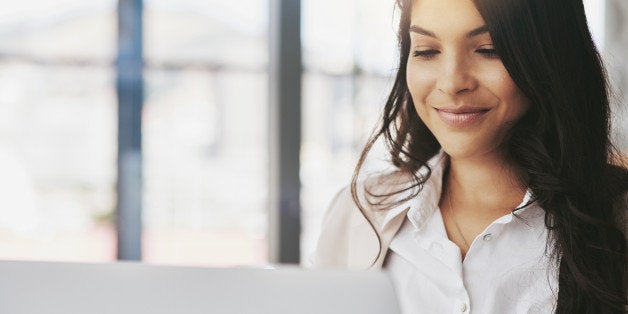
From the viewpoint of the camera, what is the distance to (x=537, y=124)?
38.8 inches

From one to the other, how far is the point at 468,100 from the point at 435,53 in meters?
0.09

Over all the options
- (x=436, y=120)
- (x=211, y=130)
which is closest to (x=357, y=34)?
(x=211, y=130)

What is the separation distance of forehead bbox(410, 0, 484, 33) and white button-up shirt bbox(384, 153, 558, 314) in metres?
0.27

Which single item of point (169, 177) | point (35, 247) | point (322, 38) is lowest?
point (35, 247)

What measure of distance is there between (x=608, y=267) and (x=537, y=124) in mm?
230

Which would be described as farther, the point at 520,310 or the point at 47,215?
the point at 47,215

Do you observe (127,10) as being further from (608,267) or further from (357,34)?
(608,267)

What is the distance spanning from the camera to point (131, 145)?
3.04m

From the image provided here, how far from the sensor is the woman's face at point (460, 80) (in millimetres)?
935

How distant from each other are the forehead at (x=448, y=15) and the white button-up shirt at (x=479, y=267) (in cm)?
27

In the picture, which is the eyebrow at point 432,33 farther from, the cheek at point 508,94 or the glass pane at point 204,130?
the glass pane at point 204,130

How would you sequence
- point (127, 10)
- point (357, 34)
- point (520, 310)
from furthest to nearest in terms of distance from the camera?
1. point (357, 34)
2. point (127, 10)
3. point (520, 310)

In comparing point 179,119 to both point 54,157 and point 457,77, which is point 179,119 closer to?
point 54,157

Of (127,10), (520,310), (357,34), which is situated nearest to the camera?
(520,310)
